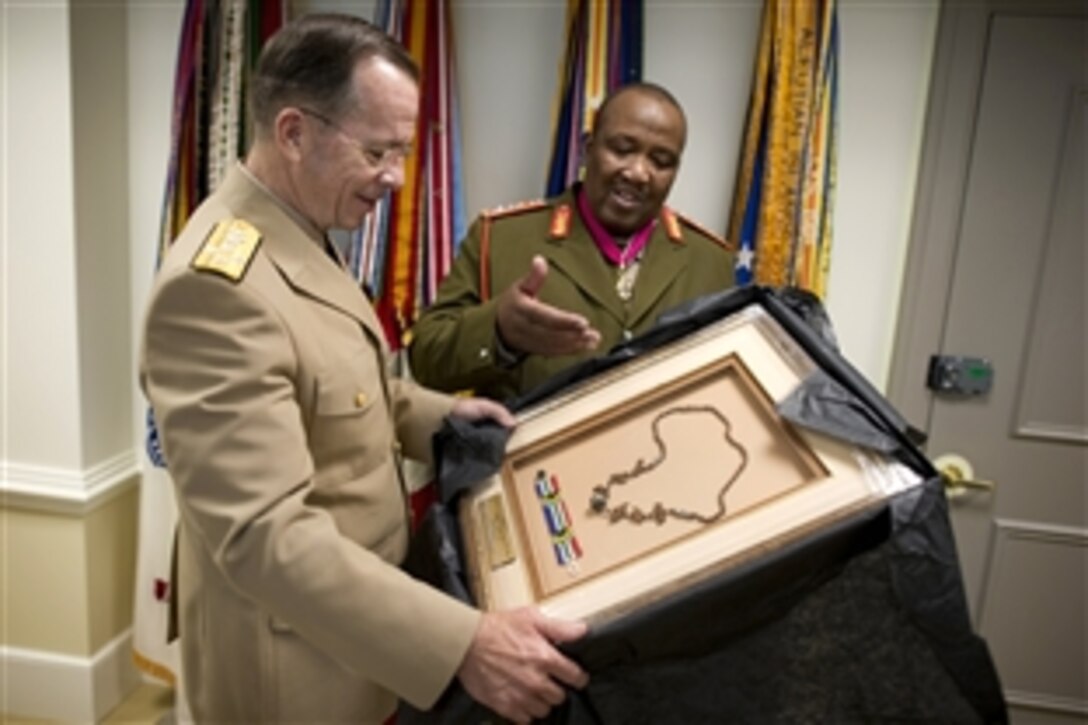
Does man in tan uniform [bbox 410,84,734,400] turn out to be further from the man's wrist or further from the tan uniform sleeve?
the tan uniform sleeve

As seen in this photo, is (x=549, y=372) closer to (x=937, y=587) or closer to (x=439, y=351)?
(x=439, y=351)

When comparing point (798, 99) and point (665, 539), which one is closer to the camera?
point (665, 539)

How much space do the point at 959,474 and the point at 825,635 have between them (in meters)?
1.38

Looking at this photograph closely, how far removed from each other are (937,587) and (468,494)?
1.74 feet

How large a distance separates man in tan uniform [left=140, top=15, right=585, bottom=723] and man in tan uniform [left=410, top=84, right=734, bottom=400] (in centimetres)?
44

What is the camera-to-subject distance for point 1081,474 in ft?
6.34

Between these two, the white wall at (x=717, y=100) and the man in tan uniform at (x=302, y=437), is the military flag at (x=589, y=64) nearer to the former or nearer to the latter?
the white wall at (x=717, y=100)

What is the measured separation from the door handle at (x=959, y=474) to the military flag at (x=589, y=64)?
1.12m

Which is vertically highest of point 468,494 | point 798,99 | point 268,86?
point 798,99

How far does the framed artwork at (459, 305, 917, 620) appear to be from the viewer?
75cm

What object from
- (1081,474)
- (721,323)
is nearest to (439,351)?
(721,323)

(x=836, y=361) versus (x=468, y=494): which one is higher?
(x=836, y=361)

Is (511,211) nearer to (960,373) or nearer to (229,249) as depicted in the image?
(229,249)

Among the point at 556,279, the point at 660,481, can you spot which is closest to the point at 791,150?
the point at 556,279
